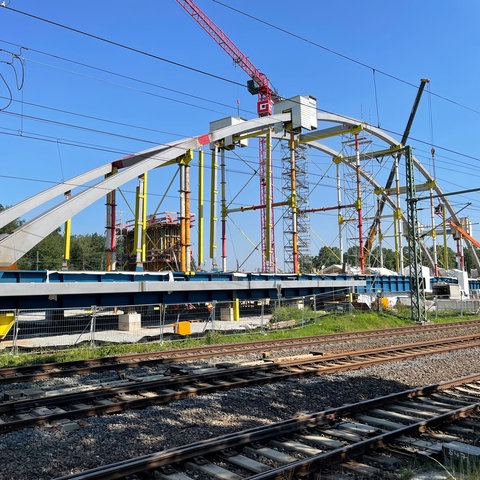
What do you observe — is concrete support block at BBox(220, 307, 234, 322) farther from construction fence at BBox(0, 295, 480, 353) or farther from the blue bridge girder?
the blue bridge girder

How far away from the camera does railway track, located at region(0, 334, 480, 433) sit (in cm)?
834

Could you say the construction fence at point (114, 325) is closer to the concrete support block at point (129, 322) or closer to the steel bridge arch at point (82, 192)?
the concrete support block at point (129, 322)

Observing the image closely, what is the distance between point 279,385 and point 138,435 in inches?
167

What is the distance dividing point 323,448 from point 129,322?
15.2 meters

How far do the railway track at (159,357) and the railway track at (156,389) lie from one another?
65.5 inches

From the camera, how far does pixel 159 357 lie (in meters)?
14.7

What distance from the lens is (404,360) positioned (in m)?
14.1

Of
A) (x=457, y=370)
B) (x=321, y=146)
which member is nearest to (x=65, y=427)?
(x=457, y=370)

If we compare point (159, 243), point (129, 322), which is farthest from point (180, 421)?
point (159, 243)

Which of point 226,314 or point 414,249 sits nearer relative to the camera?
point 226,314

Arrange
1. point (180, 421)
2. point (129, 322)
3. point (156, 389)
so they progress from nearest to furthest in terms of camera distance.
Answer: point (180, 421) → point (156, 389) → point (129, 322)

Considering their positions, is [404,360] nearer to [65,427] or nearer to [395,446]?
[395,446]

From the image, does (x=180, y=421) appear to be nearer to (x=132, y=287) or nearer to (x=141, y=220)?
(x=132, y=287)

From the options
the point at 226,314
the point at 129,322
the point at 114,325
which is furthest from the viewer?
the point at 226,314
